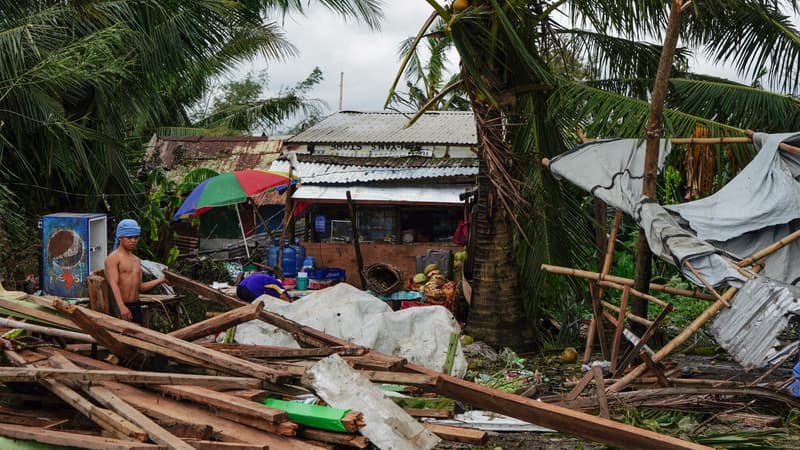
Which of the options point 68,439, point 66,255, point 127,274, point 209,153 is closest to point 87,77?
point 66,255

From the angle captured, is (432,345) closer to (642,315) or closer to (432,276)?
(642,315)

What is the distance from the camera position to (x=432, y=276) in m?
13.7

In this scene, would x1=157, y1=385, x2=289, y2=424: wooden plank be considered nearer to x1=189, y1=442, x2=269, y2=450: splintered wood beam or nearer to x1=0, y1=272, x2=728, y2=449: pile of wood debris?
x1=0, y1=272, x2=728, y2=449: pile of wood debris

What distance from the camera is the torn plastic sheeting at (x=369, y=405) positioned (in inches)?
201

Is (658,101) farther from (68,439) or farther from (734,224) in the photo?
(68,439)

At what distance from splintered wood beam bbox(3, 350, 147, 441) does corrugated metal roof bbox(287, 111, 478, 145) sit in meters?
12.3

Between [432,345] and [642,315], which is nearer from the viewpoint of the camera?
[432,345]

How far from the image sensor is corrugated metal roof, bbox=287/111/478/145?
17567mm

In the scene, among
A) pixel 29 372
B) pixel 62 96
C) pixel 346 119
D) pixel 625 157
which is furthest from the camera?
pixel 346 119

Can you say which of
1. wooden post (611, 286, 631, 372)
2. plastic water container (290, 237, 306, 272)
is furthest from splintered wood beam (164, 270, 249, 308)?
plastic water container (290, 237, 306, 272)

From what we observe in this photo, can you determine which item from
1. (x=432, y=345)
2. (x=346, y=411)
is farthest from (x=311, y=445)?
(x=432, y=345)

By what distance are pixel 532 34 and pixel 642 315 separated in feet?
11.6

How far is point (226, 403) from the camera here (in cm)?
521

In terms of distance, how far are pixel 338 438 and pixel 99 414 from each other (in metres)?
1.55
